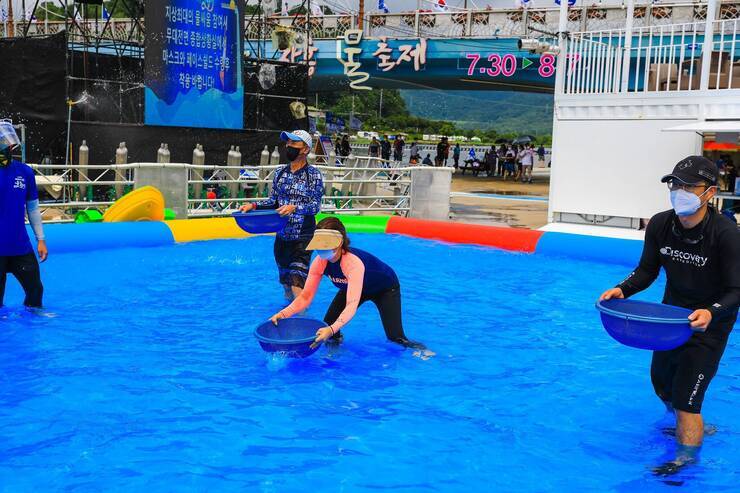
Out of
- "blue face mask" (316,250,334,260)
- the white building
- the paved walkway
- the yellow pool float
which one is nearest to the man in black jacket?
"blue face mask" (316,250,334,260)

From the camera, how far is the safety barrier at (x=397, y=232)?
1231 centimetres

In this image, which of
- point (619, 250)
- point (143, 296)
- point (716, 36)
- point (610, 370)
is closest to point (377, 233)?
point (619, 250)

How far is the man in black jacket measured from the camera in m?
4.36

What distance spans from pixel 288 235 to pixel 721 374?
413 centimetres

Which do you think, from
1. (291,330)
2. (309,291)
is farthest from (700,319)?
(291,330)

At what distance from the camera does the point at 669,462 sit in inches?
193

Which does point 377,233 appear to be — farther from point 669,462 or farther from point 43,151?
point 669,462

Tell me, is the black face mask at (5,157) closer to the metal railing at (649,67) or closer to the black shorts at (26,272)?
the black shorts at (26,272)

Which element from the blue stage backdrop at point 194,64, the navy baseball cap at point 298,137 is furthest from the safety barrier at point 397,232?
the navy baseball cap at point 298,137

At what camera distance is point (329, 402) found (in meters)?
5.89

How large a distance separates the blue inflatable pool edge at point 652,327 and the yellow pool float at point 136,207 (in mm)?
10277

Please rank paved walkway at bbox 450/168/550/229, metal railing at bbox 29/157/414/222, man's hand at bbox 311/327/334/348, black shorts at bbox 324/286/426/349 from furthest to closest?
paved walkway at bbox 450/168/550/229
metal railing at bbox 29/157/414/222
black shorts at bbox 324/286/426/349
man's hand at bbox 311/327/334/348

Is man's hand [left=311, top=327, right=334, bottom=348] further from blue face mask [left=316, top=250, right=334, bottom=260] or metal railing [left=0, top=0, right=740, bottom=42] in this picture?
metal railing [left=0, top=0, right=740, bottom=42]

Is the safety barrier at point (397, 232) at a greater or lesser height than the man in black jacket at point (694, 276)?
lesser
